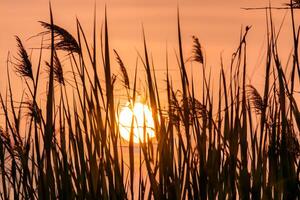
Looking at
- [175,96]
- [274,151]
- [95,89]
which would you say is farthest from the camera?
[175,96]

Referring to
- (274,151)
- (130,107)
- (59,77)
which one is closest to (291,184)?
(274,151)

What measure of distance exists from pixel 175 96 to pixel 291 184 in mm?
827

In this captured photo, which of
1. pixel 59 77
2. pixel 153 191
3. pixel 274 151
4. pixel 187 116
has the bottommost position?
pixel 153 191

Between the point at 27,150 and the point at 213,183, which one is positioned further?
the point at 27,150

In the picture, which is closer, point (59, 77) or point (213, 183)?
point (213, 183)

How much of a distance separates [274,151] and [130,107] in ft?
2.85

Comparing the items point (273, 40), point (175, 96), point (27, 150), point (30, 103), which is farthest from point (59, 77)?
point (273, 40)

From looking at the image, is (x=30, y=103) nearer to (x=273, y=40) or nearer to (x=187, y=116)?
(x=187, y=116)

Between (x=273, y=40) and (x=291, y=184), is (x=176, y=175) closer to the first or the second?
(x=291, y=184)

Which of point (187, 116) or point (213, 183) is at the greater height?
point (187, 116)

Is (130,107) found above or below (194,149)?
above

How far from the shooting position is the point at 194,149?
3.16 metres

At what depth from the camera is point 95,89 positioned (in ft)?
9.41

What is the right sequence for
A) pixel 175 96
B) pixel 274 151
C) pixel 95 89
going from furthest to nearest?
pixel 175 96 < pixel 274 151 < pixel 95 89
